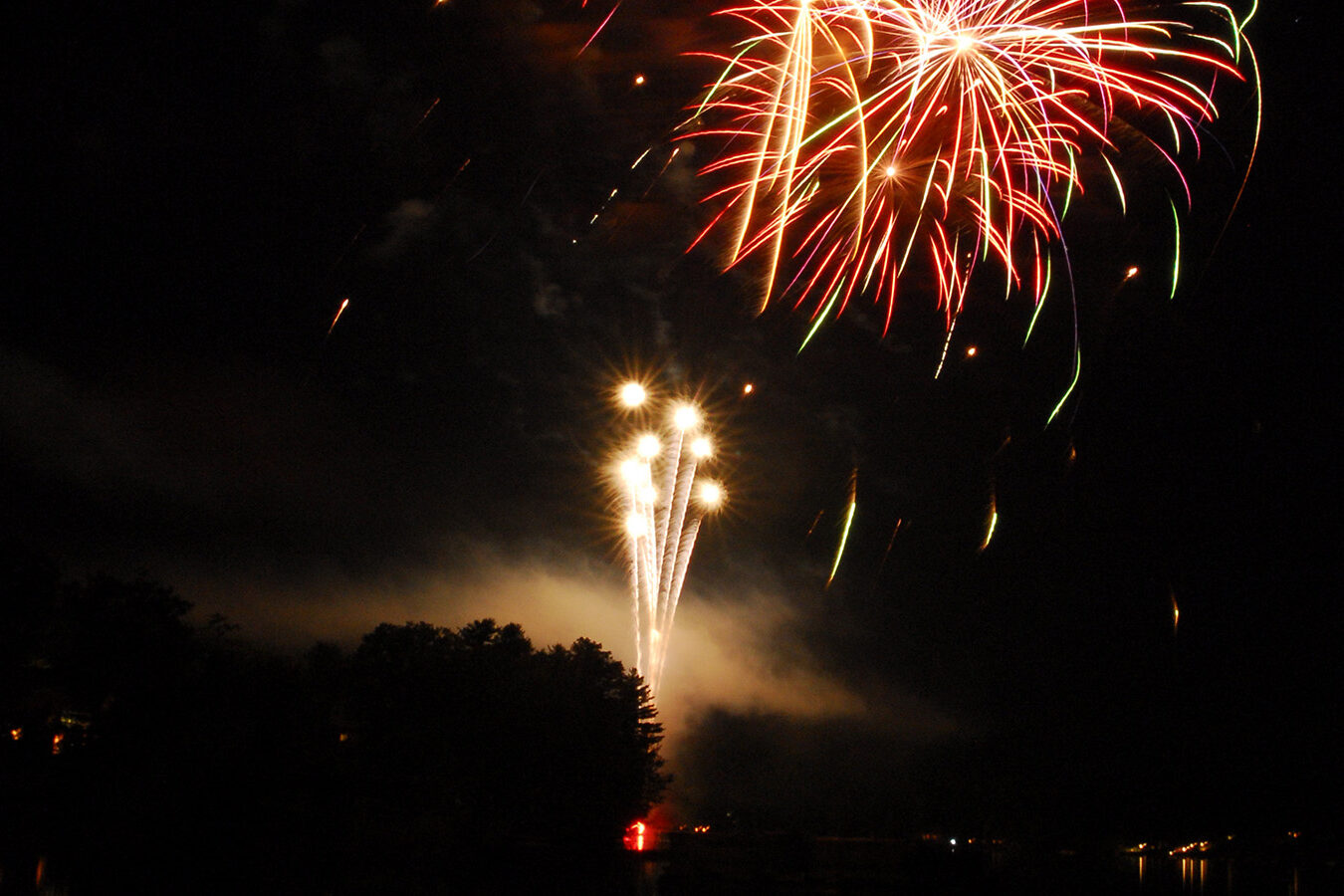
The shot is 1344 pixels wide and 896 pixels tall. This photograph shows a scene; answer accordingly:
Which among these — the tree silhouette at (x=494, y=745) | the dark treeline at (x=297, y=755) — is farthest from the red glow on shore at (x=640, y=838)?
the tree silhouette at (x=494, y=745)

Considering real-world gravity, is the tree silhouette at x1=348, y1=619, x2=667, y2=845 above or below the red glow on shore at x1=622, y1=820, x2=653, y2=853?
above

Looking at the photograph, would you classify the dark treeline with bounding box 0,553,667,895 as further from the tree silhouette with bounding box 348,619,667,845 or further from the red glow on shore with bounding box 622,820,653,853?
the red glow on shore with bounding box 622,820,653,853

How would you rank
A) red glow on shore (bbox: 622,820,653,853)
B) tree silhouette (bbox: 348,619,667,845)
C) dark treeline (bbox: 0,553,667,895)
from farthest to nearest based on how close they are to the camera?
red glow on shore (bbox: 622,820,653,853)
tree silhouette (bbox: 348,619,667,845)
dark treeline (bbox: 0,553,667,895)

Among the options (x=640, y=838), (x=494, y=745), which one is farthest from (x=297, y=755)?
(x=640, y=838)

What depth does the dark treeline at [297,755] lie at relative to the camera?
859 inches

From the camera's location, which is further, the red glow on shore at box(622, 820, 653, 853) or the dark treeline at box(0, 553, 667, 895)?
the red glow on shore at box(622, 820, 653, 853)

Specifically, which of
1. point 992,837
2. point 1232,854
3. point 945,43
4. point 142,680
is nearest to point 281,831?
point 142,680

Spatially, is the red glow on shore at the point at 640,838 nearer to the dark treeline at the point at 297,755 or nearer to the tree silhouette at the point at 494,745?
the dark treeline at the point at 297,755

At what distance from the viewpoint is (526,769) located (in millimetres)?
32438

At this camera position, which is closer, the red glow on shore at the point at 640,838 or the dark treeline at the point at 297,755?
the dark treeline at the point at 297,755

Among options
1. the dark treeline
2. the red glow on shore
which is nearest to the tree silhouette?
the dark treeline

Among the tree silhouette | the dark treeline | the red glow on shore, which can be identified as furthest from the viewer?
the red glow on shore

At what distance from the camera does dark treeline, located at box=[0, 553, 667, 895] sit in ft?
71.6

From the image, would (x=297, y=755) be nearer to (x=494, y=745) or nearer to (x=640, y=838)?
(x=494, y=745)
